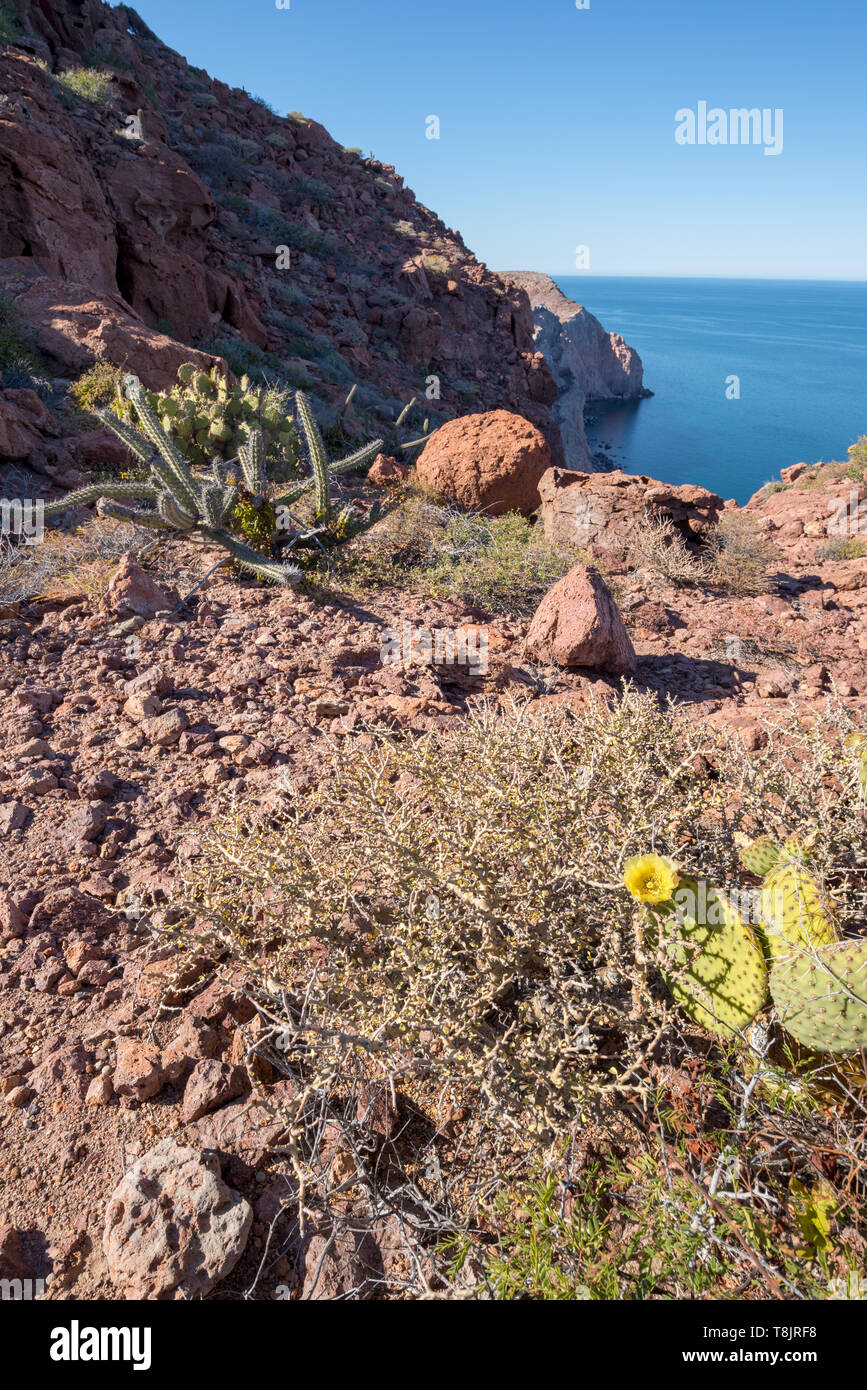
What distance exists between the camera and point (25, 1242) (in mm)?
1450

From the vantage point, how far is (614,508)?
5.62 meters

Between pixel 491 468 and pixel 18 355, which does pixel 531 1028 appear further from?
pixel 18 355

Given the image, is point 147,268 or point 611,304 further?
point 611,304

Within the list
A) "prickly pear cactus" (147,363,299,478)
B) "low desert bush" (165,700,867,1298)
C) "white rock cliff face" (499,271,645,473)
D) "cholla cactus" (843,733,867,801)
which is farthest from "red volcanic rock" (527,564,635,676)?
"white rock cliff face" (499,271,645,473)

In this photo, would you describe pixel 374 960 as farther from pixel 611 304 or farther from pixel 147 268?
pixel 611 304

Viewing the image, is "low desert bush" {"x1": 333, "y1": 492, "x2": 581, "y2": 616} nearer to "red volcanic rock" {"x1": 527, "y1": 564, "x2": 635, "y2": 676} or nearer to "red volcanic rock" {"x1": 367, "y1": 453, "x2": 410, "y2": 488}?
"red volcanic rock" {"x1": 527, "y1": 564, "x2": 635, "y2": 676}

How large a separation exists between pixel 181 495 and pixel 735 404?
50935mm

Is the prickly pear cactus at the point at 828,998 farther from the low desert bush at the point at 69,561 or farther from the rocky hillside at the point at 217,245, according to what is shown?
the rocky hillside at the point at 217,245

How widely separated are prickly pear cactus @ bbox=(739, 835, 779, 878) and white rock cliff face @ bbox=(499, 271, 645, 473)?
911 inches

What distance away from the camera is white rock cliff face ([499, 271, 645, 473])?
2802cm

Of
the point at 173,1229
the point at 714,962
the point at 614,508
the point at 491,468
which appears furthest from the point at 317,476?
the point at 173,1229

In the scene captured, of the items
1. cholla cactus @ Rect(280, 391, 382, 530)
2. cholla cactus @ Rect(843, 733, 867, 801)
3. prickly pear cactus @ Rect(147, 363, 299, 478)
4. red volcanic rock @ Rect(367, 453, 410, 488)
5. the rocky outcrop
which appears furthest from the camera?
red volcanic rock @ Rect(367, 453, 410, 488)
